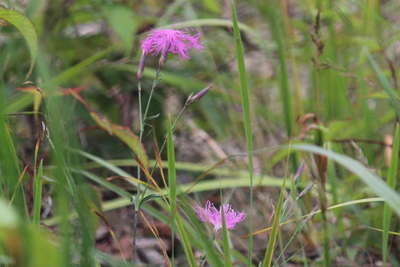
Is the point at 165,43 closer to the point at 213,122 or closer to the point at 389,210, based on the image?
the point at 389,210

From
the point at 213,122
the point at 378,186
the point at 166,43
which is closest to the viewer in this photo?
the point at 378,186

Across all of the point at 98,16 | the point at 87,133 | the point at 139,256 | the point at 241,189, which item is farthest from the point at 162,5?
the point at 139,256

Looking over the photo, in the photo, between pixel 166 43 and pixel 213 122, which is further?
pixel 213 122

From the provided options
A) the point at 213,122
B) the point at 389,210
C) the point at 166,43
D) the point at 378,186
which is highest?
the point at 166,43

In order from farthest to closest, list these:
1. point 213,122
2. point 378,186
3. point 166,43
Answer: point 213,122
point 166,43
point 378,186

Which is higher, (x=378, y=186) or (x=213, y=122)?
(x=378, y=186)

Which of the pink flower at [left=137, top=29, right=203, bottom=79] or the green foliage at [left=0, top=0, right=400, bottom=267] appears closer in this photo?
the pink flower at [left=137, top=29, right=203, bottom=79]

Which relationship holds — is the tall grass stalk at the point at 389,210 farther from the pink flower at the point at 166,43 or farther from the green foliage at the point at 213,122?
the pink flower at the point at 166,43

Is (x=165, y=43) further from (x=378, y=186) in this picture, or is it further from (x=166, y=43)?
(x=378, y=186)

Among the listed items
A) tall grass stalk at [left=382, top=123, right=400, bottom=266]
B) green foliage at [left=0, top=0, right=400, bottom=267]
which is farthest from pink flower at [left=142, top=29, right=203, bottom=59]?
tall grass stalk at [left=382, top=123, right=400, bottom=266]

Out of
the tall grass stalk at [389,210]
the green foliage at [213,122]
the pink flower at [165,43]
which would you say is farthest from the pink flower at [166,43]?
the tall grass stalk at [389,210]

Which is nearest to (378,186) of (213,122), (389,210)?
(389,210)

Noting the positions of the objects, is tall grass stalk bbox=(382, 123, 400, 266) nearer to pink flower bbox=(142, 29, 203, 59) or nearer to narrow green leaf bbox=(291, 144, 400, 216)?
narrow green leaf bbox=(291, 144, 400, 216)
